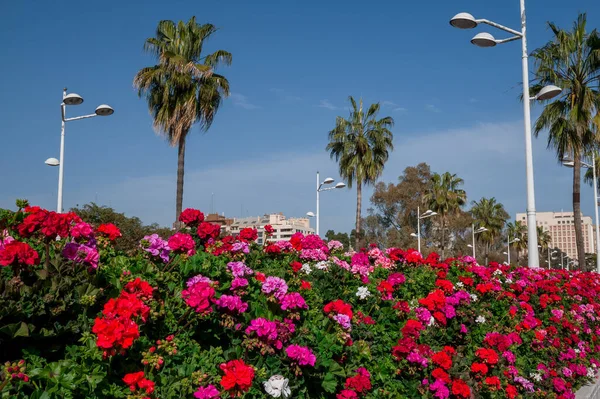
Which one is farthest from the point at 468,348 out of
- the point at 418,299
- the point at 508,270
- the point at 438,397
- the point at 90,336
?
the point at 90,336

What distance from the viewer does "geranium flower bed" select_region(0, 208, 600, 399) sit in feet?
8.42

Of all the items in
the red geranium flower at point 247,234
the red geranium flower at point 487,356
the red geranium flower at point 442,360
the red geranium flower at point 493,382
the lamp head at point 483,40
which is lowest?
the red geranium flower at point 493,382

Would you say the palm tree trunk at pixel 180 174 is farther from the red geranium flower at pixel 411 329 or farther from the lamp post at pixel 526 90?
the red geranium flower at pixel 411 329

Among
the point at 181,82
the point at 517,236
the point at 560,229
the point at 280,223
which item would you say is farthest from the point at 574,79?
the point at 560,229

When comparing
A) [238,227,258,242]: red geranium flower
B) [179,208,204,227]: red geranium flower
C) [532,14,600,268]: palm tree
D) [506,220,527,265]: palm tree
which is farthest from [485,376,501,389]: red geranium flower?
[506,220,527,265]: palm tree

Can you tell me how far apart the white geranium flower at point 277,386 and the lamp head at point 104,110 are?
15.4 m

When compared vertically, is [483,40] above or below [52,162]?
above

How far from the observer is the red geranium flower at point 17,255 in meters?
2.58

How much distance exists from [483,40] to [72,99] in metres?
11.9

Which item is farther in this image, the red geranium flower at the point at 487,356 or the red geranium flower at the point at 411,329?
the red geranium flower at the point at 487,356

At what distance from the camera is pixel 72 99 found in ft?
53.1

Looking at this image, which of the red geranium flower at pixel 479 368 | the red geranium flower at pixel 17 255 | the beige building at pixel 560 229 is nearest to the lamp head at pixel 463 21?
the red geranium flower at pixel 479 368

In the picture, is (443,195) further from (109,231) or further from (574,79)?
(109,231)

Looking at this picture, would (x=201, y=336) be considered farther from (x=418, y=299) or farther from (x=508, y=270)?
(x=508, y=270)
